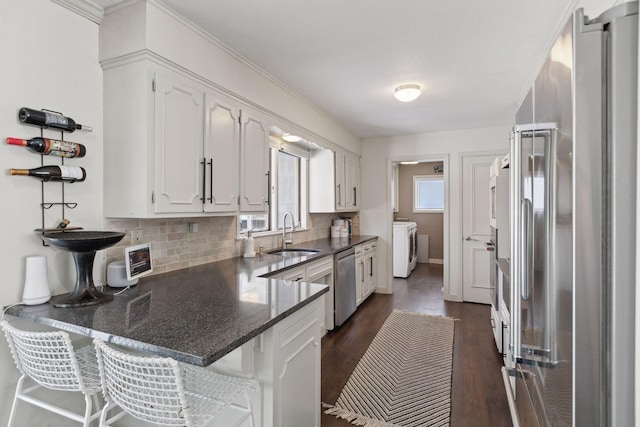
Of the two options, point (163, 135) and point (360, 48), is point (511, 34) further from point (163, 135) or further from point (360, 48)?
point (163, 135)

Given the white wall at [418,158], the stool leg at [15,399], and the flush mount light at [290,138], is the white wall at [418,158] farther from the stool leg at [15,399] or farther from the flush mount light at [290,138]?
the stool leg at [15,399]

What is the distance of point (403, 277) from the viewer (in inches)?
246

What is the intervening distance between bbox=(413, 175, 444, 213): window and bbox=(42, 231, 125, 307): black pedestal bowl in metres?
7.08

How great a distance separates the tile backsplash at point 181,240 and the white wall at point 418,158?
250cm

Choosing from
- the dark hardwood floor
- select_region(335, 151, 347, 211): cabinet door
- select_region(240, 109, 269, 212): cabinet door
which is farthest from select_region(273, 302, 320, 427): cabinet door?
select_region(335, 151, 347, 211): cabinet door

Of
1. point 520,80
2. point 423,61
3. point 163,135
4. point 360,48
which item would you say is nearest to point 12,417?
point 163,135

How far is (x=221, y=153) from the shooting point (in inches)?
90.1

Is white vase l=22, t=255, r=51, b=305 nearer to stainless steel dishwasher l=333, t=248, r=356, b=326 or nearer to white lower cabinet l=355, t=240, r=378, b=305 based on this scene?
stainless steel dishwasher l=333, t=248, r=356, b=326

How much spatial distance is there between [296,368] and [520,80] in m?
3.00

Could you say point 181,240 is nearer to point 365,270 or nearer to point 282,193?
point 282,193

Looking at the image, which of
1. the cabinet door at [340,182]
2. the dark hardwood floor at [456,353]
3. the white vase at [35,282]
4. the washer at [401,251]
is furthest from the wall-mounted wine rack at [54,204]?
the washer at [401,251]

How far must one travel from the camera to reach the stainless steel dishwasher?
357cm

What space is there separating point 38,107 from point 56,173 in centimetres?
34

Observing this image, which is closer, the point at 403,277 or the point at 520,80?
the point at 520,80
